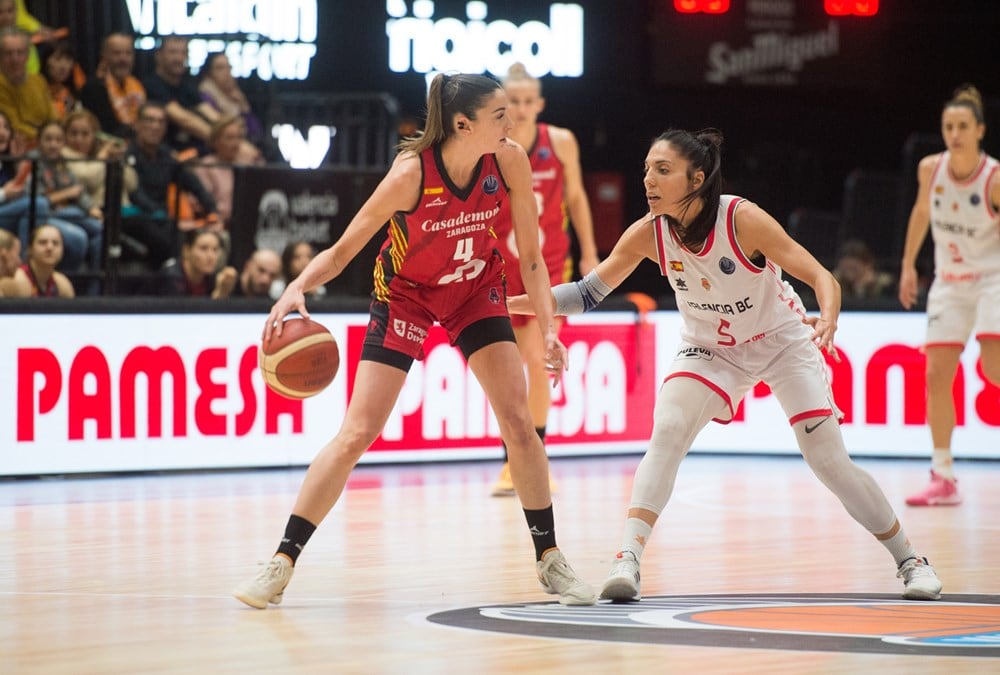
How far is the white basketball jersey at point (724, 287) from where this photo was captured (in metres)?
5.05

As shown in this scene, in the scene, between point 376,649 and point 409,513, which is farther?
point 409,513

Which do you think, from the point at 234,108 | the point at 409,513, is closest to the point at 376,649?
the point at 409,513

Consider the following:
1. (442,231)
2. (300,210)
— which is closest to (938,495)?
(442,231)

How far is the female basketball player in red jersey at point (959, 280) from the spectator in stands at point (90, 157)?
528cm

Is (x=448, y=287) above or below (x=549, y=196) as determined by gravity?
below

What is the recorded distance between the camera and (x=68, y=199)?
1001 centimetres

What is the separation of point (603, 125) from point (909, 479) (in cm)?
914

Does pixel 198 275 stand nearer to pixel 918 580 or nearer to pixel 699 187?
pixel 699 187

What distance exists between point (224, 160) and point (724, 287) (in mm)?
6982

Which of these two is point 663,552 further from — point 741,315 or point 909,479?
point 909,479

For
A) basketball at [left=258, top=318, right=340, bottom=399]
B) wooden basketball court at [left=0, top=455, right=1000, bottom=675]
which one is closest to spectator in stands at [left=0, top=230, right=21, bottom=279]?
wooden basketball court at [left=0, top=455, right=1000, bottom=675]

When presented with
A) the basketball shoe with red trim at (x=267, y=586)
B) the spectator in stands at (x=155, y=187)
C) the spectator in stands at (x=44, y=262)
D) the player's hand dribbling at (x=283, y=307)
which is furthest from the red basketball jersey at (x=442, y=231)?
the spectator in stands at (x=155, y=187)

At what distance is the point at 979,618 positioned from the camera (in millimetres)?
4668

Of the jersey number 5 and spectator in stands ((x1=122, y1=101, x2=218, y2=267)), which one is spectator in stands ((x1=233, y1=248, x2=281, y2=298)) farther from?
the jersey number 5
